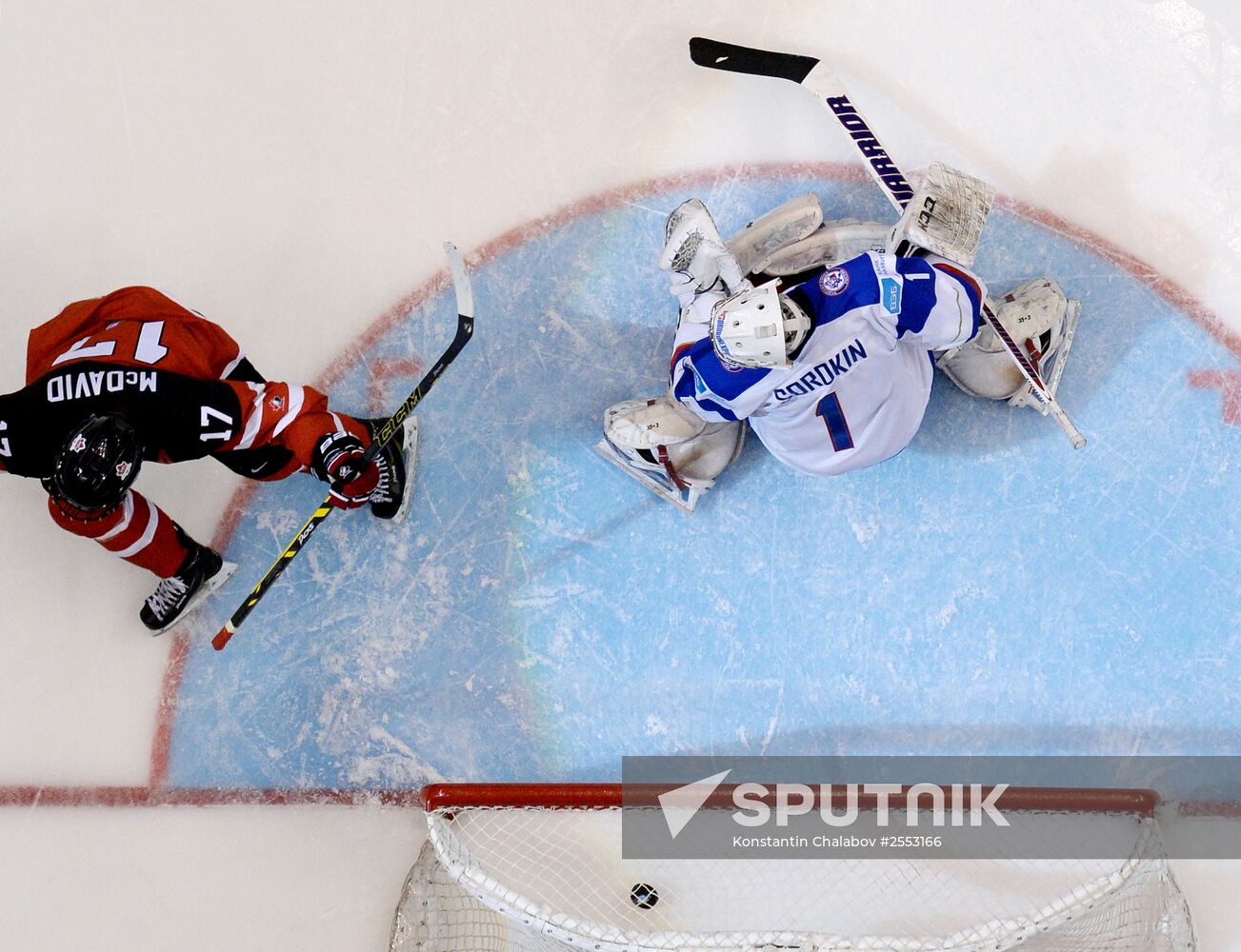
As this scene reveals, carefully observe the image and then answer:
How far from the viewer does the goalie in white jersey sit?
2.52 m

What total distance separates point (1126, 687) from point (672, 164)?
2.04 m

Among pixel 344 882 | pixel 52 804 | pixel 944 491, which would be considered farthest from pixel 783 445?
pixel 52 804

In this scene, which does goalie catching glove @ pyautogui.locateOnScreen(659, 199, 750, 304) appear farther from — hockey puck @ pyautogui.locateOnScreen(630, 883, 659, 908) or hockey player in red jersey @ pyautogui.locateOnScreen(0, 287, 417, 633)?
hockey puck @ pyautogui.locateOnScreen(630, 883, 659, 908)

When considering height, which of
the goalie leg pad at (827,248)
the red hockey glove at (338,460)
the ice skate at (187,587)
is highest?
the goalie leg pad at (827,248)

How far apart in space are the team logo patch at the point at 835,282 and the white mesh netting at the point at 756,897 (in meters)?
1.50

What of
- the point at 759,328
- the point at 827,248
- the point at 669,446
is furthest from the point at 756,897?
the point at 827,248

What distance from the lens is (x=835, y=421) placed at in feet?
9.03

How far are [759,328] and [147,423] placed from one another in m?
1.45

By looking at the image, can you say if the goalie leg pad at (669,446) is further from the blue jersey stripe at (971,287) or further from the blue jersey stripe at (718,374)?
the blue jersey stripe at (971,287)

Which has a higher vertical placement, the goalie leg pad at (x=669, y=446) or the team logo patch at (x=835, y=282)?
the team logo patch at (x=835, y=282)

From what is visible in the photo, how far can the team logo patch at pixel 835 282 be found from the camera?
2523mm

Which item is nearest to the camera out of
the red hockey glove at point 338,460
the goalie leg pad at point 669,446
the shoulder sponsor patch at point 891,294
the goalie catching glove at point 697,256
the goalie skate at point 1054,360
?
the shoulder sponsor patch at point 891,294

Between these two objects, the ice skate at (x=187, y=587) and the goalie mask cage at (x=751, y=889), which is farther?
the ice skate at (x=187, y=587)

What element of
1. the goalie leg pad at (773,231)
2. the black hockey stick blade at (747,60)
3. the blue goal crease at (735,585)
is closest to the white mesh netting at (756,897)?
the blue goal crease at (735,585)
